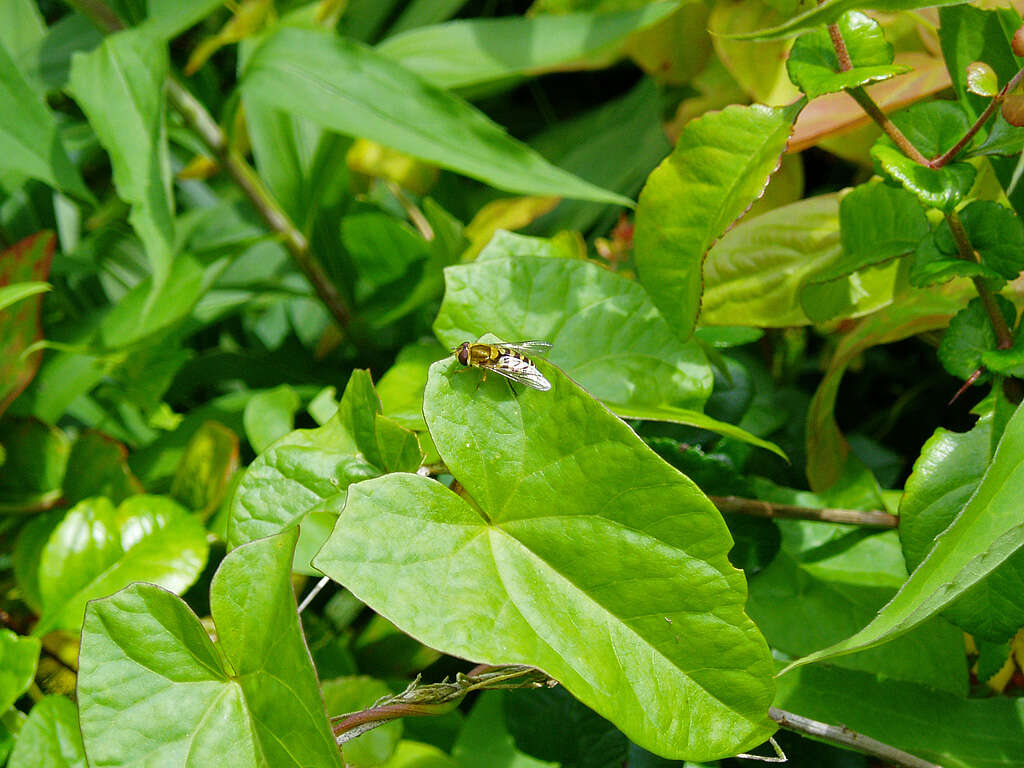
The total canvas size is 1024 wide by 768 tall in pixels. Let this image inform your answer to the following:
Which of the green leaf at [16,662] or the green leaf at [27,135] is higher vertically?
the green leaf at [27,135]

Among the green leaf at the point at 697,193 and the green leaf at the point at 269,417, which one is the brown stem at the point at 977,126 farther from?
the green leaf at the point at 269,417

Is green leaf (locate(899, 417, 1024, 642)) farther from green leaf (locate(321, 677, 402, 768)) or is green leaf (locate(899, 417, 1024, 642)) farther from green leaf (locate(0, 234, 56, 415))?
green leaf (locate(0, 234, 56, 415))

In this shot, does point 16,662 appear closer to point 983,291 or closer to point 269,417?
point 269,417

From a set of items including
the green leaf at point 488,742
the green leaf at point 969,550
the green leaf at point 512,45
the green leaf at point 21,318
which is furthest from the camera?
the green leaf at point 512,45

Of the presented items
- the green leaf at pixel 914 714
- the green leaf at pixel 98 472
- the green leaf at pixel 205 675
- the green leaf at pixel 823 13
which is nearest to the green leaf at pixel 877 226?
the green leaf at pixel 823 13

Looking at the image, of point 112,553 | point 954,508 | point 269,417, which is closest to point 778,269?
point 954,508

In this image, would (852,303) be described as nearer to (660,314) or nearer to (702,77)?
(660,314)
